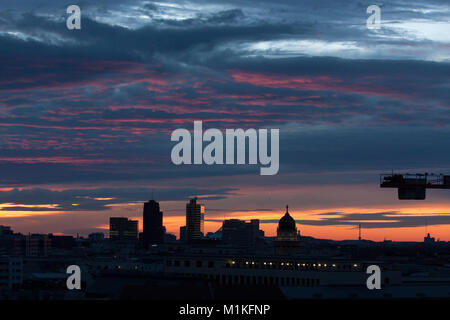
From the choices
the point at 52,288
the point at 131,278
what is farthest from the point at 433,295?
the point at 52,288

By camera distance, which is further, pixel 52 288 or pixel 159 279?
pixel 52 288

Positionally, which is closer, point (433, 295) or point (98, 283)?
point (433, 295)

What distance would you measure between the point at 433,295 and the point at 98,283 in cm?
5982

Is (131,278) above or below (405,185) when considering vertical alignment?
below

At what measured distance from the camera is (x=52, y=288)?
197 metres

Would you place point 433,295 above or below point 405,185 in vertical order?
below
